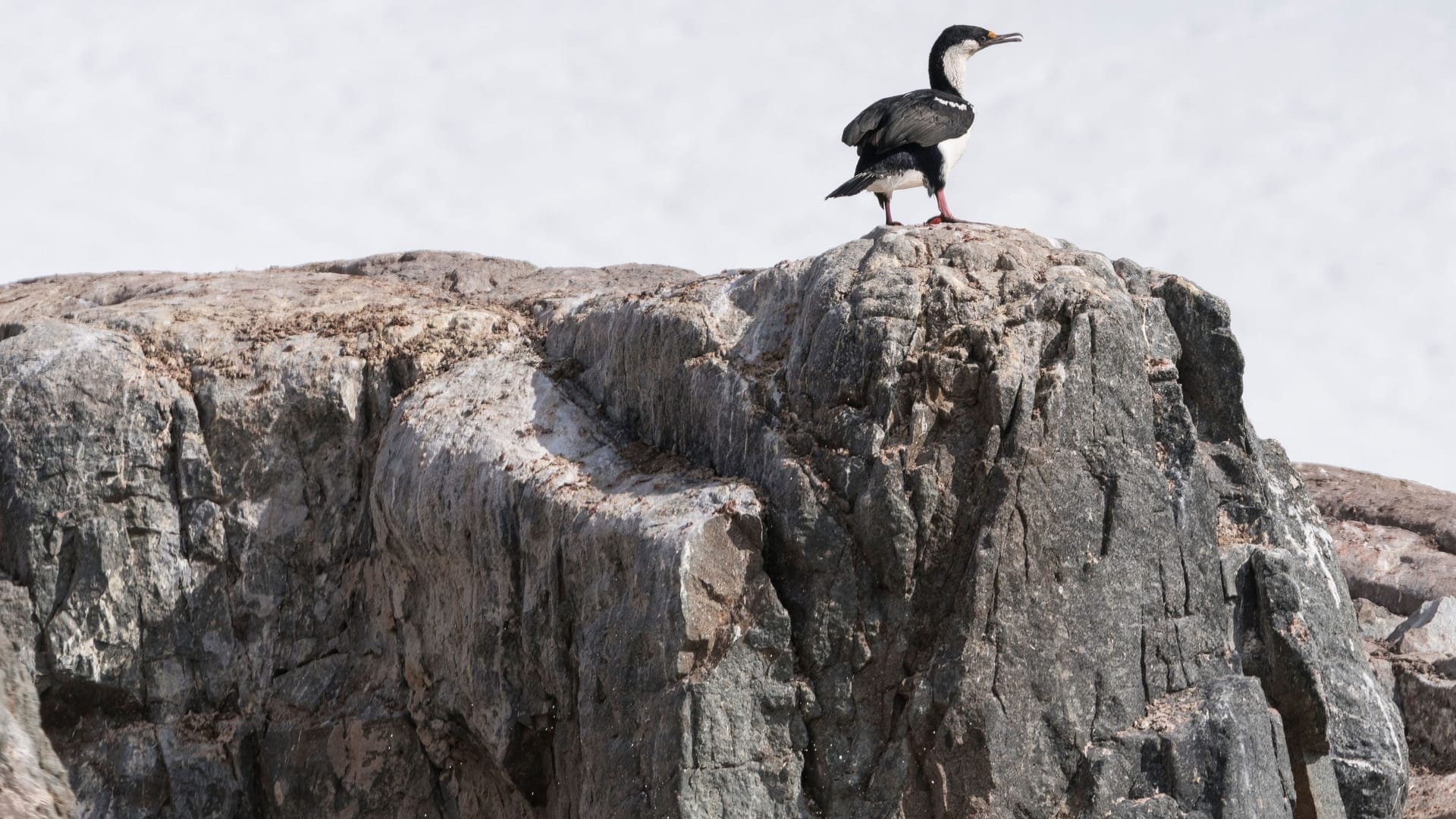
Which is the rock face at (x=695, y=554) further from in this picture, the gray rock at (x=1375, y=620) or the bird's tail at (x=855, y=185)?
the gray rock at (x=1375, y=620)

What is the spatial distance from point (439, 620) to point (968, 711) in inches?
194

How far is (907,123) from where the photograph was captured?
1285 cm

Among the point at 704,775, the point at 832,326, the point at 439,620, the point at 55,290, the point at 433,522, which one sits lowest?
the point at 704,775

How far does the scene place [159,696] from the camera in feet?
44.1

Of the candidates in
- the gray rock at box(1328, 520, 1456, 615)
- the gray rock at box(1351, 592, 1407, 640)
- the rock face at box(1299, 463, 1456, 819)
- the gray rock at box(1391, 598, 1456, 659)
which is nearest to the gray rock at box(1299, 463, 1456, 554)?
the rock face at box(1299, 463, 1456, 819)

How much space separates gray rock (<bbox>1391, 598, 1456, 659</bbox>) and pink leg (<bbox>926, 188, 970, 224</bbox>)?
7882mm

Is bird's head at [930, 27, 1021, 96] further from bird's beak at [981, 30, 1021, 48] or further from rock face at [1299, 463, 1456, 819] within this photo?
rock face at [1299, 463, 1456, 819]

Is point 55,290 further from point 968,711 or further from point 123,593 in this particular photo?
point 968,711

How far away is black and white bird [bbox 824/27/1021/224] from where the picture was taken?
12828 mm

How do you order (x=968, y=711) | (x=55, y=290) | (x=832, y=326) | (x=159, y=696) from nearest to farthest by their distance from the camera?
(x=968, y=711)
(x=832, y=326)
(x=159, y=696)
(x=55, y=290)

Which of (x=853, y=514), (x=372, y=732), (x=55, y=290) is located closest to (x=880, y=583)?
(x=853, y=514)

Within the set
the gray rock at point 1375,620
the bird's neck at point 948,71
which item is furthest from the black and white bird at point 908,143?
the gray rock at point 1375,620

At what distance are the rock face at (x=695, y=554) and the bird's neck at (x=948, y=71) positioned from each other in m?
2.76

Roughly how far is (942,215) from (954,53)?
7.52 feet
